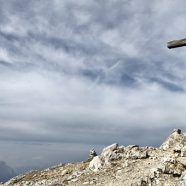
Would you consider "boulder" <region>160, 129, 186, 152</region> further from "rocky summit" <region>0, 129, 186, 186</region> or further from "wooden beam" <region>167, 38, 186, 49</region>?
"wooden beam" <region>167, 38, 186, 49</region>

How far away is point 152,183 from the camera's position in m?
29.4

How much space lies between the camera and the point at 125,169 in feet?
109

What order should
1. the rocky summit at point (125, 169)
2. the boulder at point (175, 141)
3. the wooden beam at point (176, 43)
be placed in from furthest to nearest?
the boulder at point (175, 141) → the rocky summit at point (125, 169) → the wooden beam at point (176, 43)

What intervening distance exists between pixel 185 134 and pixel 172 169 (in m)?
6.75

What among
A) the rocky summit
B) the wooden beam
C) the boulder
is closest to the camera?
the wooden beam

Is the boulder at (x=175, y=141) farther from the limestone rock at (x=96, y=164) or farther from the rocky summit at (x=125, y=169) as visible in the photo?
the limestone rock at (x=96, y=164)

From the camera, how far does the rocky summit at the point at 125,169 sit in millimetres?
30441

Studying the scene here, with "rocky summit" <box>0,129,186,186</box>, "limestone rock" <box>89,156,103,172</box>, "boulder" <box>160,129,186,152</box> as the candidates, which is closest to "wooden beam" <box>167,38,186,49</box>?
→ "rocky summit" <box>0,129,186,186</box>

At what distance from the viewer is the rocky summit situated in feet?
99.9

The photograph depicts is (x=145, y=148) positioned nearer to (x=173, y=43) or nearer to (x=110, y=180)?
(x=110, y=180)

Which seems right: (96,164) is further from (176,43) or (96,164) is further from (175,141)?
(176,43)

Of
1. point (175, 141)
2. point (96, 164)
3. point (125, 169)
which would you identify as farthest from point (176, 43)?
point (96, 164)

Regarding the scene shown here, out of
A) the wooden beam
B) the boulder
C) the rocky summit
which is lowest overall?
the rocky summit

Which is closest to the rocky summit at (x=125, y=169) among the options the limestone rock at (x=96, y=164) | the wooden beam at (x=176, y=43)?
the limestone rock at (x=96, y=164)
